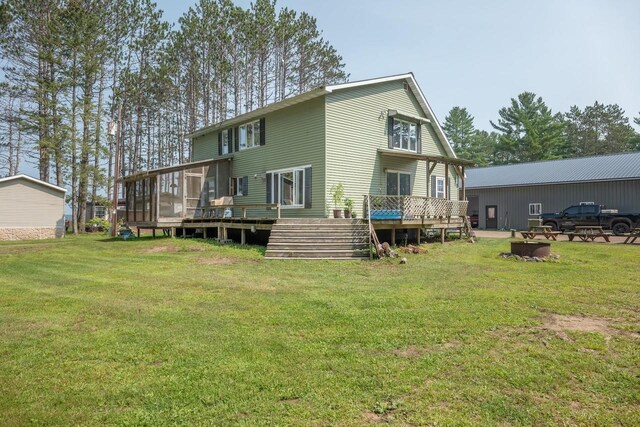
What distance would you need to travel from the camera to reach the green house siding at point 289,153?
15.9 meters

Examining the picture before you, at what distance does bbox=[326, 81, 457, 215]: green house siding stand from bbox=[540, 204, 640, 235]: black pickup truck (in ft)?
37.4

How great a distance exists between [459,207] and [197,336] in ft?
49.8

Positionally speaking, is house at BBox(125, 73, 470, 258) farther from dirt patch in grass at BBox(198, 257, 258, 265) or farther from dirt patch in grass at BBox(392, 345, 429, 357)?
dirt patch in grass at BBox(392, 345, 429, 357)

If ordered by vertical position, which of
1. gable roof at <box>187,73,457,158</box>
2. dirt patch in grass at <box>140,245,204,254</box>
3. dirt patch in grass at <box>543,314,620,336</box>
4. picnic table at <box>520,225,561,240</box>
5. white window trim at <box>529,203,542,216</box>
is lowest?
dirt patch in grass at <box>543,314,620,336</box>

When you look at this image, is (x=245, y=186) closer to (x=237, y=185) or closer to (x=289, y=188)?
(x=237, y=185)

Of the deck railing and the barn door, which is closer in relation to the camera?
the deck railing

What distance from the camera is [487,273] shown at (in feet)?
29.5

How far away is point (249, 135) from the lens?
19.6 meters

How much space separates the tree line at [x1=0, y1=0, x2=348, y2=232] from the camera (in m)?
25.5

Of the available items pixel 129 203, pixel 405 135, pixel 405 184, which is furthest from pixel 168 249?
pixel 405 135

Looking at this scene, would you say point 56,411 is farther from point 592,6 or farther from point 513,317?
point 592,6

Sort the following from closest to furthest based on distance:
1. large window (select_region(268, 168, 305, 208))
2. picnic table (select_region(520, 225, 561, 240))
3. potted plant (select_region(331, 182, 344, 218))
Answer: potted plant (select_region(331, 182, 344, 218)) < large window (select_region(268, 168, 305, 208)) < picnic table (select_region(520, 225, 561, 240))

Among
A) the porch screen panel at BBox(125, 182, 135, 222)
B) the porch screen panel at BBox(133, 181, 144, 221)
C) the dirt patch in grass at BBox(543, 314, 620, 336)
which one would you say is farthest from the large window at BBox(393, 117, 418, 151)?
the dirt patch in grass at BBox(543, 314, 620, 336)

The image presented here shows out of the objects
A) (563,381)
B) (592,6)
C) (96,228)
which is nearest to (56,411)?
(563,381)
